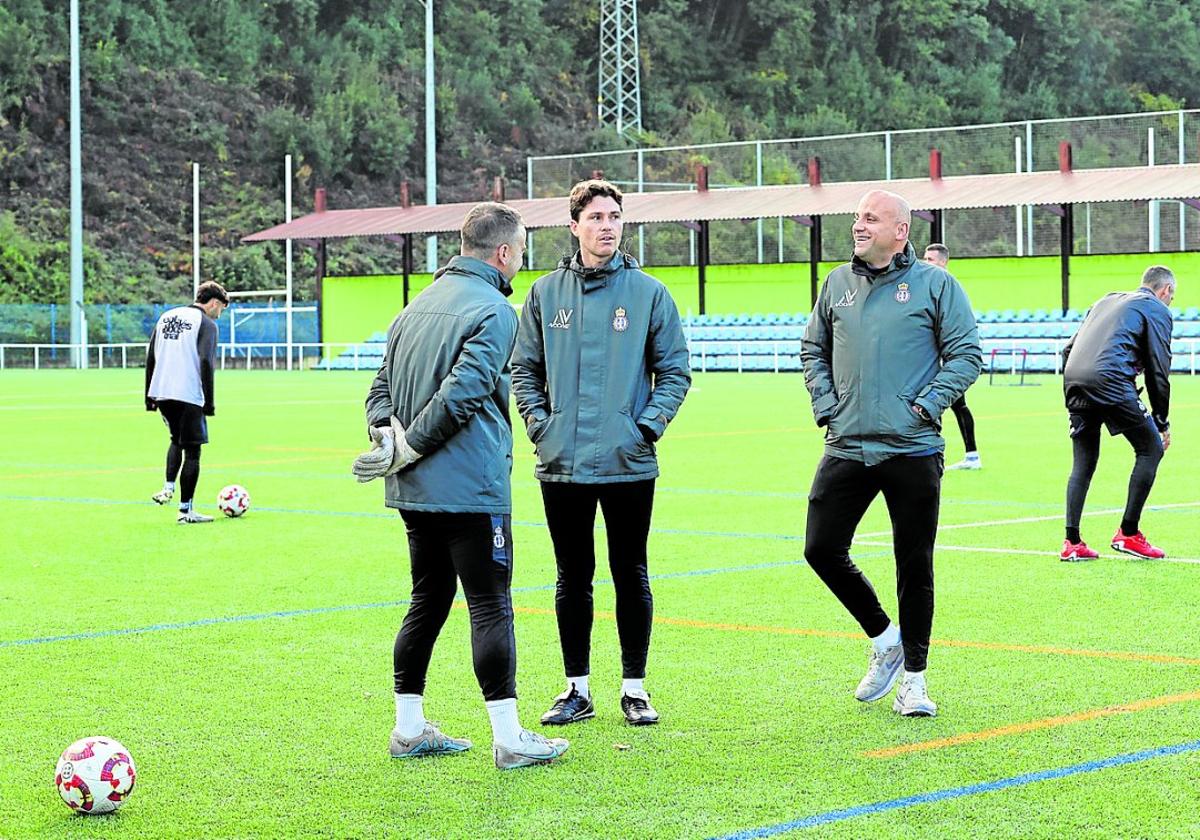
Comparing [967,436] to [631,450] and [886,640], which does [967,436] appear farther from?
[631,450]

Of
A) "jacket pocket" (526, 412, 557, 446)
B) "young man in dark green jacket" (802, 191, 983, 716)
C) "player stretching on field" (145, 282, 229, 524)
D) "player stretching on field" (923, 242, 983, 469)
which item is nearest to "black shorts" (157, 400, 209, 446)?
"player stretching on field" (145, 282, 229, 524)

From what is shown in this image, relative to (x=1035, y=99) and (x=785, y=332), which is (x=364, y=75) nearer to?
(x=1035, y=99)

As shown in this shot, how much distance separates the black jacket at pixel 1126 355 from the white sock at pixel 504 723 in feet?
19.0

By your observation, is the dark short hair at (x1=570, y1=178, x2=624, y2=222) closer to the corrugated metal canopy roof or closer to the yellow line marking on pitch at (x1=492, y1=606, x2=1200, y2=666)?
the yellow line marking on pitch at (x1=492, y1=606, x2=1200, y2=666)

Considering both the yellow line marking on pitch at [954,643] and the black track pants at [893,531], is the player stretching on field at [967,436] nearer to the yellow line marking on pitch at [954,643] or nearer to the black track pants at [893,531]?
the yellow line marking on pitch at [954,643]

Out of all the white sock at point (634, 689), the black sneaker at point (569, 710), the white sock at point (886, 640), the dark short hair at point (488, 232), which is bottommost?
the black sneaker at point (569, 710)

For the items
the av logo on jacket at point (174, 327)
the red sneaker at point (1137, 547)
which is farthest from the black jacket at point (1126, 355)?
the av logo on jacket at point (174, 327)

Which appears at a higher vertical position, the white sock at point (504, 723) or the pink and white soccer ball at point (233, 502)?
the pink and white soccer ball at point (233, 502)

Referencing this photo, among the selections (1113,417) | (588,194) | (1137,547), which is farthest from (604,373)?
(1137,547)

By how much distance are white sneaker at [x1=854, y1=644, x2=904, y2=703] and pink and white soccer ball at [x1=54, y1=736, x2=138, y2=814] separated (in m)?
2.91

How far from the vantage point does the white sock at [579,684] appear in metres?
7.17

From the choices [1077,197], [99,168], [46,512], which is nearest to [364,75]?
[99,168]

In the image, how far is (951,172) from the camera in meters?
53.7

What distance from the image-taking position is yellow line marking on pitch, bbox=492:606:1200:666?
26.7 feet
